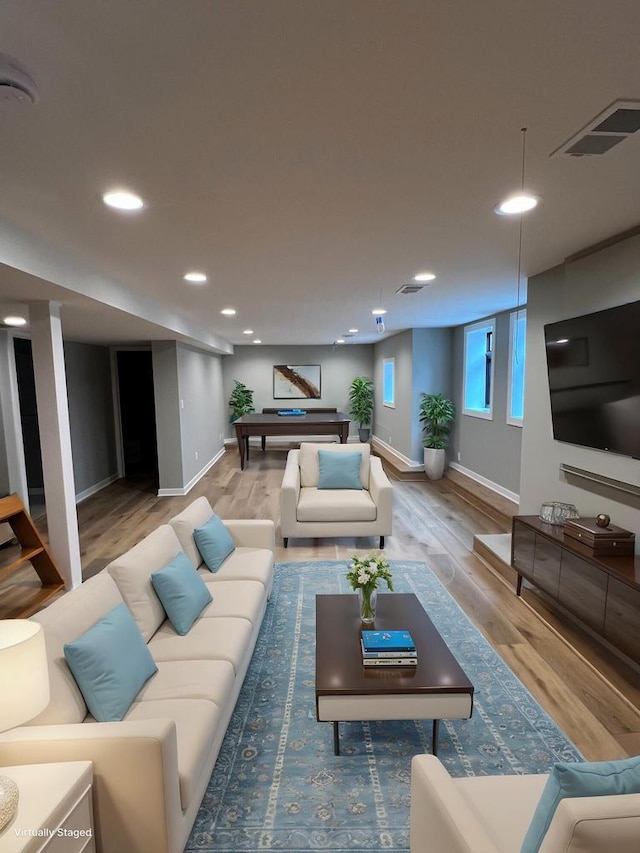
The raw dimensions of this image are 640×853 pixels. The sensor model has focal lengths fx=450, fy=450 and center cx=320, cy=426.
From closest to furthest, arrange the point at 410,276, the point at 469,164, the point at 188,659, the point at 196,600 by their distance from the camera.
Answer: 1. the point at 469,164
2. the point at 188,659
3. the point at 196,600
4. the point at 410,276

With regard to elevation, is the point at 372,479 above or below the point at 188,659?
above

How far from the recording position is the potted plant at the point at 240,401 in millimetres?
10008

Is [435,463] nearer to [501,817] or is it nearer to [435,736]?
[435,736]

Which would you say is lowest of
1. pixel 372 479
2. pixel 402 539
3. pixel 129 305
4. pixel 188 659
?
pixel 402 539

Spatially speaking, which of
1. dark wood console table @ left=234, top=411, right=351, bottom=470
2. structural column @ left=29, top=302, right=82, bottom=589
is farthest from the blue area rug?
dark wood console table @ left=234, top=411, right=351, bottom=470

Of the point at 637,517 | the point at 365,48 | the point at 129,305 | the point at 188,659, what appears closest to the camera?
the point at 365,48

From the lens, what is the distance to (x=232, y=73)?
45.9 inches

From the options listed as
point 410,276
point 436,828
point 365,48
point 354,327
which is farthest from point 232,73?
point 354,327

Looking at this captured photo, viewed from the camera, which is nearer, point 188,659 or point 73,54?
point 73,54

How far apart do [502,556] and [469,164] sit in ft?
9.79

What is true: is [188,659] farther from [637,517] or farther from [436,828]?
[637,517]

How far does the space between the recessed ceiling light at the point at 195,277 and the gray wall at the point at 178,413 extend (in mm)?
2658

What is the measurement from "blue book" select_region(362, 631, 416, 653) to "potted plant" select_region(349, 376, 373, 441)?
7.93 m

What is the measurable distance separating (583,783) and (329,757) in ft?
4.24
